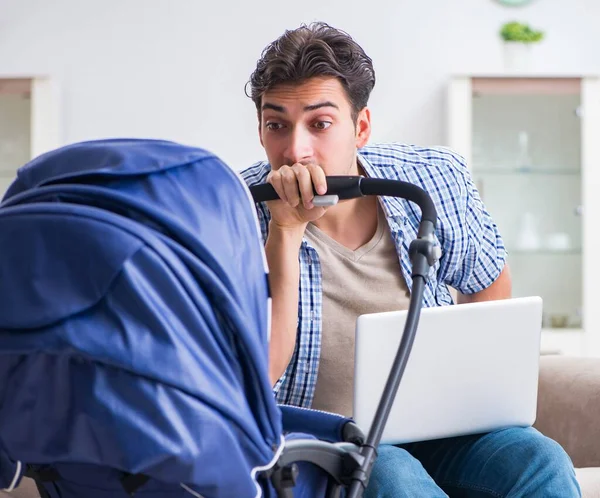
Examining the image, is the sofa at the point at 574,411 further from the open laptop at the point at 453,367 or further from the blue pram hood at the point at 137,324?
the blue pram hood at the point at 137,324

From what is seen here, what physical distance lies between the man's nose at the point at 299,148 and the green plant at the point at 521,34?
104 inches

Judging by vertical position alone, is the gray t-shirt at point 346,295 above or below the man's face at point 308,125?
below

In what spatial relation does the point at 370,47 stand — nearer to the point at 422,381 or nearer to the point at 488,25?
the point at 488,25

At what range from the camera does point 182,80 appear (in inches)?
167

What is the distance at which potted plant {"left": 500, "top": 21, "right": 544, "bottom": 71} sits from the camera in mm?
4047

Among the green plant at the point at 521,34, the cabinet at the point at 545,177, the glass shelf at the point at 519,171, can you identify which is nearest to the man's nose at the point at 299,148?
the cabinet at the point at 545,177

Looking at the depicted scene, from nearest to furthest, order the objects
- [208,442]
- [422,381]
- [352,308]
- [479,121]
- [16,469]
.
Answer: [208,442] < [16,469] < [422,381] < [352,308] < [479,121]

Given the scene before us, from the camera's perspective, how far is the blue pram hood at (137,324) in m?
0.99

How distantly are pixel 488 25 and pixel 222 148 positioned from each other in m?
1.30

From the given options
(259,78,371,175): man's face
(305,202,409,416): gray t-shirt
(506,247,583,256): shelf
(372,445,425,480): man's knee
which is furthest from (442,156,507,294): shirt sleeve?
(506,247,583,256): shelf

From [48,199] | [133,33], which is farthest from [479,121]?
[48,199]

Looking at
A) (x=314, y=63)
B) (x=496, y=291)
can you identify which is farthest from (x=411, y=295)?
(x=496, y=291)

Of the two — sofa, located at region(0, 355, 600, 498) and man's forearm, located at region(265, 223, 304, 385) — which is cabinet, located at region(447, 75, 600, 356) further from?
man's forearm, located at region(265, 223, 304, 385)

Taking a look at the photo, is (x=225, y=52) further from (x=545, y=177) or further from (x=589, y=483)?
(x=589, y=483)
